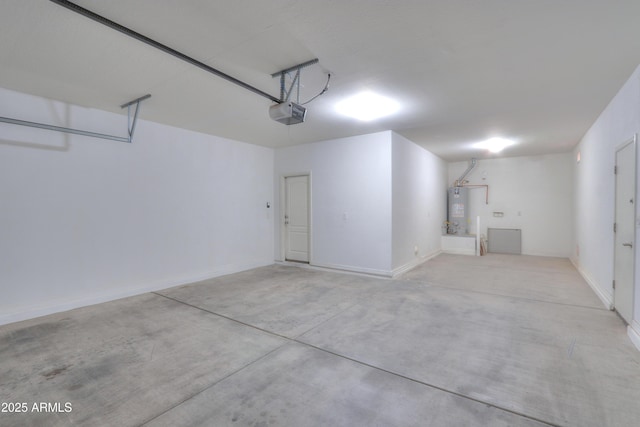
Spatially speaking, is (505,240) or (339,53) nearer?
(339,53)

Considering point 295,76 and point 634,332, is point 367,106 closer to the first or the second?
point 295,76

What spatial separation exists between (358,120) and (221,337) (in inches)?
Result: 139

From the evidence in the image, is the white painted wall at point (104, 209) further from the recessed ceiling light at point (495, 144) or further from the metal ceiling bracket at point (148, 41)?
the recessed ceiling light at point (495, 144)

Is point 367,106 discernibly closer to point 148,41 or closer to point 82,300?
point 148,41

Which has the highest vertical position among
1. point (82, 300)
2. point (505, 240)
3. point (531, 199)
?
point (531, 199)

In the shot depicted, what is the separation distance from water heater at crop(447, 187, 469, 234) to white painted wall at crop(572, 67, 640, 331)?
2.78 metres

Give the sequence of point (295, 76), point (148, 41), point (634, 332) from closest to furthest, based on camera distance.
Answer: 1. point (148, 41)
2. point (634, 332)
3. point (295, 76)

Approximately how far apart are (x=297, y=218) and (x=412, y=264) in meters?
2.68

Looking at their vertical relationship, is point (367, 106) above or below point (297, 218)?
above

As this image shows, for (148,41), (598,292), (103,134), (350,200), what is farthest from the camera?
(350,200)

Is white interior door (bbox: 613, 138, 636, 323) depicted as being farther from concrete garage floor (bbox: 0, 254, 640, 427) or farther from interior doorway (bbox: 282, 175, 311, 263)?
interior doorway (bbox: 282, 175, 311, 263)

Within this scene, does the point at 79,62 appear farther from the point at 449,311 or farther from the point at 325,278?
the point at 449,311

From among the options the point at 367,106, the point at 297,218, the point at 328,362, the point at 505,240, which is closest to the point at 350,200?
the point at 297,218

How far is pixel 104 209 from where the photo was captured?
13.5 feet
